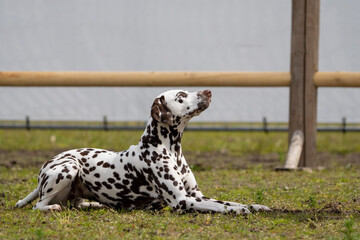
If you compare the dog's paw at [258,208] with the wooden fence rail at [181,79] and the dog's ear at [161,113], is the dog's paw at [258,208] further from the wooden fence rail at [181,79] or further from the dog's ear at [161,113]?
the wooden fence rail at [181,79]

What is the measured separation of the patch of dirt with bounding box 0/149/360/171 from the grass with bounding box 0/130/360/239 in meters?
0.01

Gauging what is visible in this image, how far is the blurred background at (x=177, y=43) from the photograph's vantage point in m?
8.39


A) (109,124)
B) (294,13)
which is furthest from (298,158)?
(109,124)

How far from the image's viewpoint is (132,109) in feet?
31.0

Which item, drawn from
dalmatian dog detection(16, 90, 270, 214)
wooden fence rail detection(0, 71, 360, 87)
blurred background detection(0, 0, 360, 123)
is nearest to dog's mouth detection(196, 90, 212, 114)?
dalmatian dog detection(16, 90, 270, 214)

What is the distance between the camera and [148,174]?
175 inches

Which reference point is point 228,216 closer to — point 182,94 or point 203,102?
point 203,102

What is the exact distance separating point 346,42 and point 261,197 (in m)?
4.14

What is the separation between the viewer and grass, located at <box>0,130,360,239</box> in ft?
12.1

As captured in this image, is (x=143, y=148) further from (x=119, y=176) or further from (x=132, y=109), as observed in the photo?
(x=132, y=109)

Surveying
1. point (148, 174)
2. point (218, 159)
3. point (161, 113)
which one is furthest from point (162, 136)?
point (218, 159)

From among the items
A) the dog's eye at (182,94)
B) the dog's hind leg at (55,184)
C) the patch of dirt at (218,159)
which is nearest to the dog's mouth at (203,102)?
the dog's eye at (182,94)

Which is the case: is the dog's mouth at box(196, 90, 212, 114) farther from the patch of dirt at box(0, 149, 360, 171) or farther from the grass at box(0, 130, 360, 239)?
the patch of dirt at box(0, 149, 360, 171)

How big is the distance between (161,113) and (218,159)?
421 centimetres
